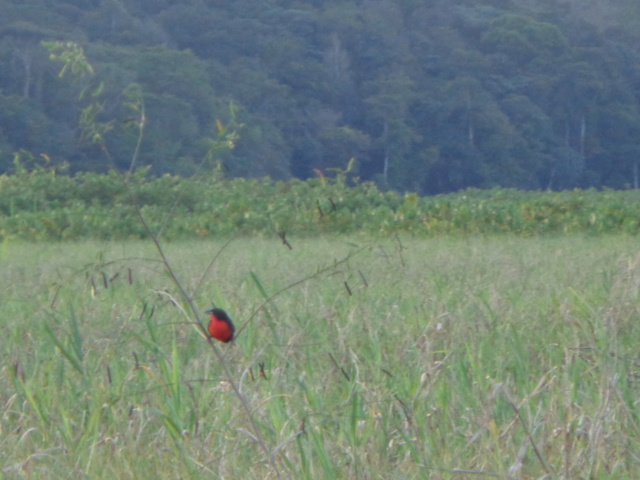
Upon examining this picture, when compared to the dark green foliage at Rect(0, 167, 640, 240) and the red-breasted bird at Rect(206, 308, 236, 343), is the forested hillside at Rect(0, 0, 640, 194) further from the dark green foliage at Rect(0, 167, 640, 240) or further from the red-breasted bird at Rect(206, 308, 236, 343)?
the red-breasted bird at Rect(206, 308, 236, 343)

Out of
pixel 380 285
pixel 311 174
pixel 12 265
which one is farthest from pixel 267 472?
pixel 311 174

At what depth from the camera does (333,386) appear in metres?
2.38

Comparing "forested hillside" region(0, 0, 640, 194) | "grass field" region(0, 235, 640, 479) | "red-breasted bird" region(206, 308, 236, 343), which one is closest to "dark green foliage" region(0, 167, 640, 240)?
"grass field" region(0, 235, 640, 479)

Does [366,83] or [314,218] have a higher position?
[314,218]

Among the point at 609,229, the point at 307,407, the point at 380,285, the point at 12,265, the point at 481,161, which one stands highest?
the point at 307,407

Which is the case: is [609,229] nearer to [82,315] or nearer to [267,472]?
[82,315]

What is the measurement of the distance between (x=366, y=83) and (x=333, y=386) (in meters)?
22.6

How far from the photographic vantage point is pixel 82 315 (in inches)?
135

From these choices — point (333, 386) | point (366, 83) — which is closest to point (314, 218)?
point (333, 386)

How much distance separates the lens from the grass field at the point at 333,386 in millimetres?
1858

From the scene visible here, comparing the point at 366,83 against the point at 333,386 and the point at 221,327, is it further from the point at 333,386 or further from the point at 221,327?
A: the point at 221,327

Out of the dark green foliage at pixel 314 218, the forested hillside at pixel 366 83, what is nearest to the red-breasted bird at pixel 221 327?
the dark green foliage at pixel 314 218

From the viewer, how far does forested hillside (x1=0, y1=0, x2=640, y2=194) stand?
754 inches

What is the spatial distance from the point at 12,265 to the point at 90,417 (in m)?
3.65
